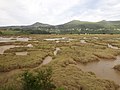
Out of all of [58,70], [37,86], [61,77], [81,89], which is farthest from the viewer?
[58,70]

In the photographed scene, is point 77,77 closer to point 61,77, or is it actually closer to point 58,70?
point 61,77

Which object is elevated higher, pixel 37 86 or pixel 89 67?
pixel 37 86

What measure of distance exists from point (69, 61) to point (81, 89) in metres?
12.7

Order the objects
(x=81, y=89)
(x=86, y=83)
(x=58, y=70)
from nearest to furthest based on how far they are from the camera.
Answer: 1. (x=81, y=89)
2. (x=86, y=83)
3. (x=58, y=70)

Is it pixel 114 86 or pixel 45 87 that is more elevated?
pixel 45 87

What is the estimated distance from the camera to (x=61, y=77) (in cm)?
2089

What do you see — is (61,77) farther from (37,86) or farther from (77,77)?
(37,86)

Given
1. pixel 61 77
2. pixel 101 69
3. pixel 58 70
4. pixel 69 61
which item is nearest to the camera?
pixel 61 77

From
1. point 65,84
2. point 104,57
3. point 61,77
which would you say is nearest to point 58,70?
point 61,77

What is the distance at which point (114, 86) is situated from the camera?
64.4 feet

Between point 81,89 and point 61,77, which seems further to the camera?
point 61,77

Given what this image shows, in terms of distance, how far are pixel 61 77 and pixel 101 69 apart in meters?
9.72

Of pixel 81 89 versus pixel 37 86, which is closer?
pixel 37 86

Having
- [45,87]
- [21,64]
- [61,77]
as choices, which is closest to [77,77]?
[61,77]
